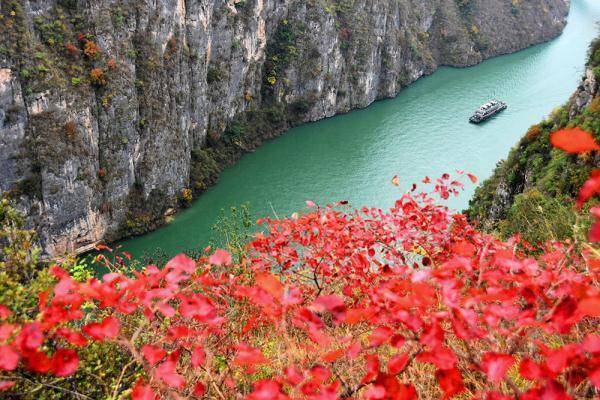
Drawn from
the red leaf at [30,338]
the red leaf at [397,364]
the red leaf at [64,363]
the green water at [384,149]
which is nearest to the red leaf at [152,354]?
the red leaf at [64,363]

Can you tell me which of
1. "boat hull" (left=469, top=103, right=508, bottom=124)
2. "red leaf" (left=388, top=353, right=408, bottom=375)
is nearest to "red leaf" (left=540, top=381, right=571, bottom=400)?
"red leaf" (left=388, top=353, right=408, bottom=375)

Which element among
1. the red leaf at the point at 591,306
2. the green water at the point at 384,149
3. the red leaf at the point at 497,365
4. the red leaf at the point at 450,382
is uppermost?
the red leaf at the point at 591,306

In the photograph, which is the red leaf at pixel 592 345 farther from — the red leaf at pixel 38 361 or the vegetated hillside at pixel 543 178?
the vegetated hillside at pixel 543 178

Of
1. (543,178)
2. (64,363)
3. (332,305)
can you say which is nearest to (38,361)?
(64,363)

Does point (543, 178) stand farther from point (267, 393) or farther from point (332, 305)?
point (267, 393)

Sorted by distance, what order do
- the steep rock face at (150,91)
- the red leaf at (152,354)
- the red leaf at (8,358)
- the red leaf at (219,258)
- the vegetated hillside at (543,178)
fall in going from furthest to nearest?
the steep rock face at (150,91) < the vegetated hillside at (543,178) < the red leaf at (219,258) < the red leaf at (152,354) < the red leaf at (8,358)

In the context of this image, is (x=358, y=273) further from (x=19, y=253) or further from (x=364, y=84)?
(x=364, y=84)
